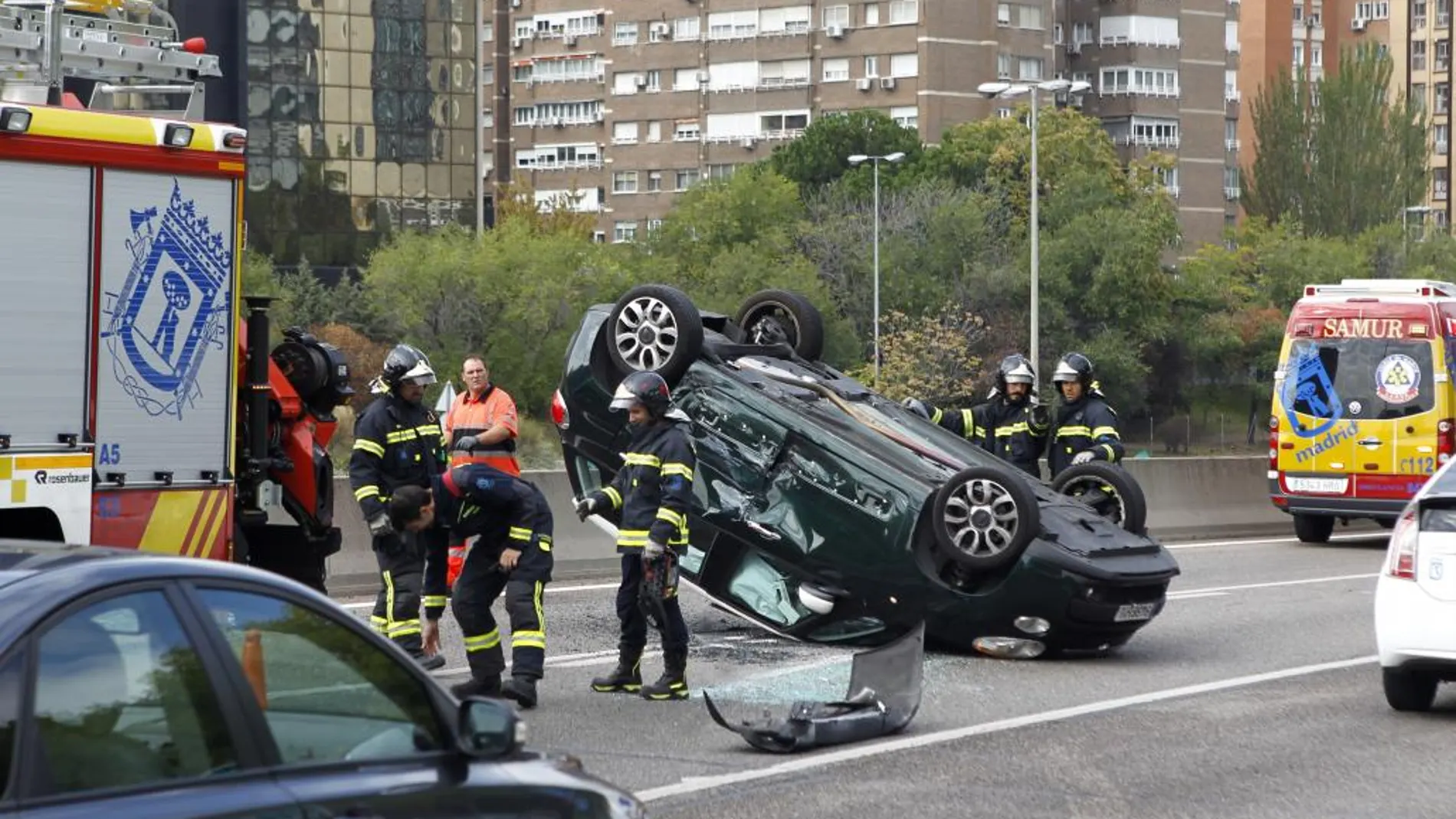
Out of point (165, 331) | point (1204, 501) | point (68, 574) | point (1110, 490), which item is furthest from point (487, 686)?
point (1204, 501)

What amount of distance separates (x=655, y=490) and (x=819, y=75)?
9023cm

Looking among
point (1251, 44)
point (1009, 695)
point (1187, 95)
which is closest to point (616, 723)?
point (1009, 695)

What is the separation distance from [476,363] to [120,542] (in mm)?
4840

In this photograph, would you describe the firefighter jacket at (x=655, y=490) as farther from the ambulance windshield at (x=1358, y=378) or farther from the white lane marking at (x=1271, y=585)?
the ambulance windshield at (x=1358, y=378)

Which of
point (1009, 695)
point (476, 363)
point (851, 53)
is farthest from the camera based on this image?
point (851, 53)

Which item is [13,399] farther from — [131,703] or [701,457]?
[131,703]

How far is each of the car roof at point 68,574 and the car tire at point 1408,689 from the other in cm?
763

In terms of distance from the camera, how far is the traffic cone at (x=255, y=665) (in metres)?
4.30

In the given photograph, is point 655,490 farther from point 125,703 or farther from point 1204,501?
point 1204,501

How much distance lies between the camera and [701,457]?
41.9ft

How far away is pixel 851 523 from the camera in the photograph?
12.4m

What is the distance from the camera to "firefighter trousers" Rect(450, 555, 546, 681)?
10.6 m

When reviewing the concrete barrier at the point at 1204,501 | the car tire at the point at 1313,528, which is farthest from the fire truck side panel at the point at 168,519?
the car tire at the point at 1313,528

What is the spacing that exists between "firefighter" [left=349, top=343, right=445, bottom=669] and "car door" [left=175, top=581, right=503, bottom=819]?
6447 millimetres
